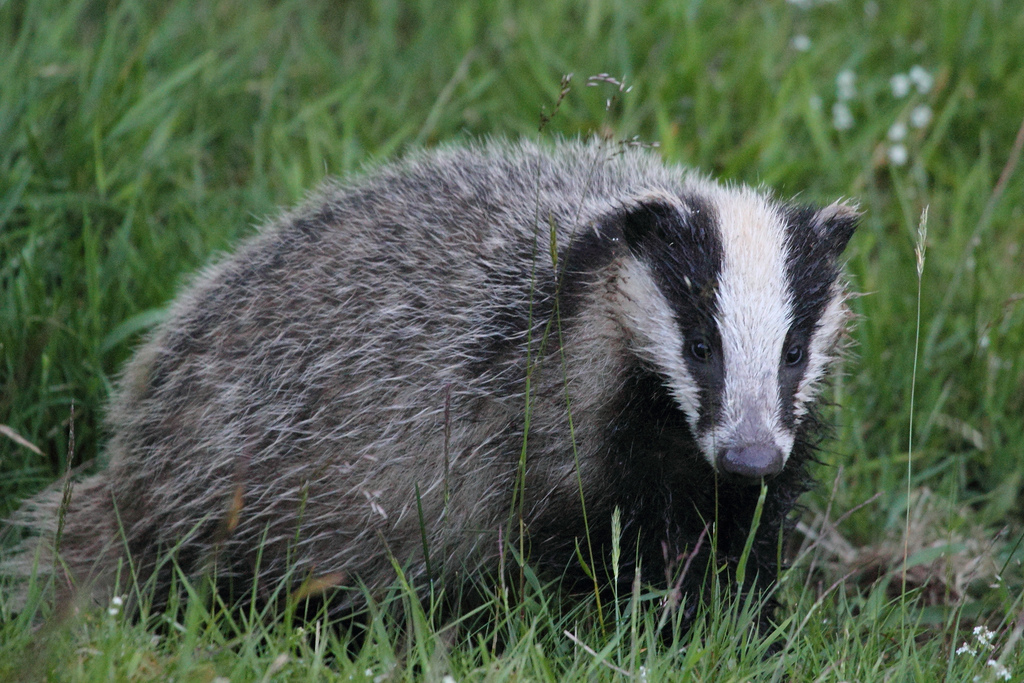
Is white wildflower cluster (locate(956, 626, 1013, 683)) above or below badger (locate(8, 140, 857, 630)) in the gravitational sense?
below

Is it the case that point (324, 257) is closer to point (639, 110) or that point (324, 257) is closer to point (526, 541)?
point (526, 541)

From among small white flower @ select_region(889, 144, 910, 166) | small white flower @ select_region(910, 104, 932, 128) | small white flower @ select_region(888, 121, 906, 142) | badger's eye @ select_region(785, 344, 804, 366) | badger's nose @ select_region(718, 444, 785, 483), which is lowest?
badger's nose @ select_region(718, 444, 785, 483)

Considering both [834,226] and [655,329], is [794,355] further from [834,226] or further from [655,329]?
[834,226]

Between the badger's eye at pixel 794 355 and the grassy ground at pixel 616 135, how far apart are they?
2.36ft

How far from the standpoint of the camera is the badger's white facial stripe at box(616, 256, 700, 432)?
3.53m

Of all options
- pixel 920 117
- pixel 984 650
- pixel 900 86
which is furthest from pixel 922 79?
pixel 984 650

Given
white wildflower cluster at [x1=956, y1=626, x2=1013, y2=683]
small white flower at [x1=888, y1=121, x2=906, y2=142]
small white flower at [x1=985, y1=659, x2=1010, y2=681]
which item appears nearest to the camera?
small white flower at [x1=985, y1=659, x2=1010, y2=681]

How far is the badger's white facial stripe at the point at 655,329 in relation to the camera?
3.53 m

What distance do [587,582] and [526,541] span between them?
266 mm

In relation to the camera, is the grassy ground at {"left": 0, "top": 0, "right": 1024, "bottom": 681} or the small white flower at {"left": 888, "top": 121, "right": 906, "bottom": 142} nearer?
the grassy ground at {"left": 0, "top": 0, "right": 1024, "bottom": 681}

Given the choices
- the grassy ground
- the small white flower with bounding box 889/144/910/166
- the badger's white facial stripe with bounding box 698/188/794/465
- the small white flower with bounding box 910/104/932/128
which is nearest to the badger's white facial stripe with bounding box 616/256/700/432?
the badger's white facial stripe with bounding box 698/188/794/465

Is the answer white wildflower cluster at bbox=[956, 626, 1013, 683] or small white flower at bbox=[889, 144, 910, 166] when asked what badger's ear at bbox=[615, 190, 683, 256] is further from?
small white flower at bbox=[889, 144, 910, 166]

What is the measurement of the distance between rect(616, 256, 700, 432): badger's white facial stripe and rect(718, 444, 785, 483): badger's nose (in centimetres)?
21

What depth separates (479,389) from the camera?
155 inches
